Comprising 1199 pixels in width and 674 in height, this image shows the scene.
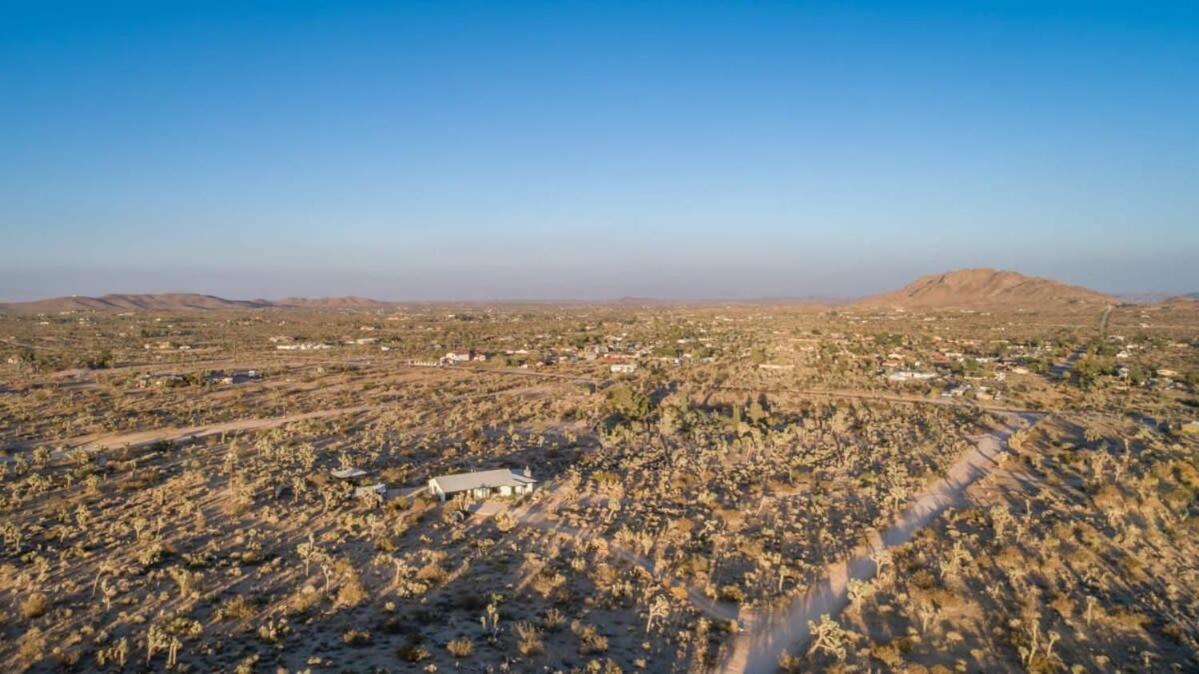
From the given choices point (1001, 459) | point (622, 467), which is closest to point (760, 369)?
point (1001, 459)

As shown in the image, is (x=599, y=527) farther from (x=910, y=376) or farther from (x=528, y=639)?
(x=910, y=376)

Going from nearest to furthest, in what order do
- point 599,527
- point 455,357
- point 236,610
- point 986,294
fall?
point 236,610 < point 599,527 < point 455,357 < point 986,294

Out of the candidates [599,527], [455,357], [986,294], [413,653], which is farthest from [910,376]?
[986,294]

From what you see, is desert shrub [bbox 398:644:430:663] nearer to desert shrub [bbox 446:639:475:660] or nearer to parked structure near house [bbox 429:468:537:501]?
desert shrub [bbox 446:639:475:660]

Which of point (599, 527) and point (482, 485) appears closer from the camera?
point (599, 527)

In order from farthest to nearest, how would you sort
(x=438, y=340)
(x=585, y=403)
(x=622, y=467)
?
1. (x=438, y=340)
2. (x=585, y=403)
3. (x=622, y=467)

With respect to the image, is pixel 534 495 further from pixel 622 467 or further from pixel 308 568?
pixel 308 568

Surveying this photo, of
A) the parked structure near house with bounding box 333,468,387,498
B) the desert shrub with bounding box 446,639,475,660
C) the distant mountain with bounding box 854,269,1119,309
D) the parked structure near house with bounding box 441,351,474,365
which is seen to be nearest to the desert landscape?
the desert shrub with bounding box 446,639,475,660
